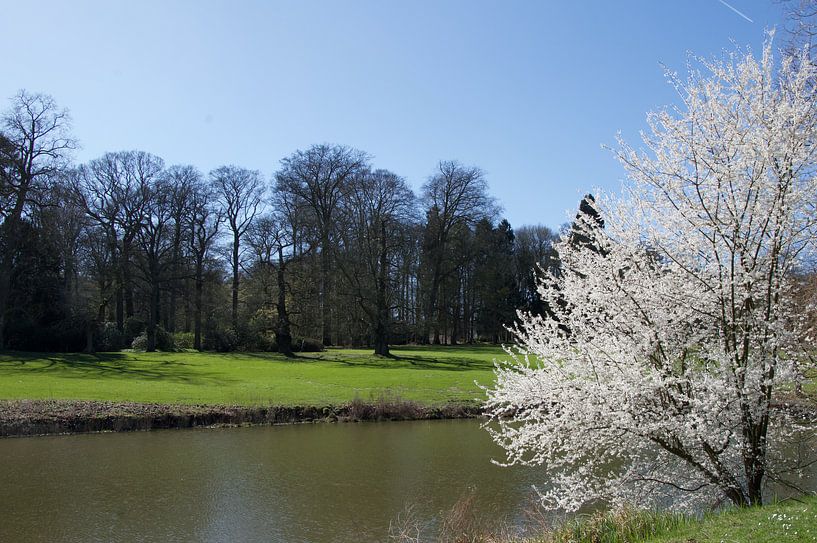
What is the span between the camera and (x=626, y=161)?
9328 millimetres

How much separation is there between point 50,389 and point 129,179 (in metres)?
24.0

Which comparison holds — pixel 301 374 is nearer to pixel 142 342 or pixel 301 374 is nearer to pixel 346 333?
pixel 142 342

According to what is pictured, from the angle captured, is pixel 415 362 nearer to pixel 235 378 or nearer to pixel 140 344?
pixel 235 378

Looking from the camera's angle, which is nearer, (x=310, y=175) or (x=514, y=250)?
(x=310, y=175)

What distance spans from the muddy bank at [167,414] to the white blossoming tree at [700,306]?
14.1 meters

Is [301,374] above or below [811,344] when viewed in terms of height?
below

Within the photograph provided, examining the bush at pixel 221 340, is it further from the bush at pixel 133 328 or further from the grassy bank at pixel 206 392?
the grassy bank at pixel 206 392

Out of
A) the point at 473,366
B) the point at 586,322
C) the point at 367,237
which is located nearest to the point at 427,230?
the point at 367,237

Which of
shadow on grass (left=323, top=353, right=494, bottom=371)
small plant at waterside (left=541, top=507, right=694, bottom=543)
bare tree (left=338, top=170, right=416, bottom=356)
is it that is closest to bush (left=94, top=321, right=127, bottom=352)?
shadow on grass (left=323, top=353, right=494, bottom=371)

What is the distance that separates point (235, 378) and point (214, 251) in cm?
2086

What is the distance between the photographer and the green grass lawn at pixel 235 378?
923 inches

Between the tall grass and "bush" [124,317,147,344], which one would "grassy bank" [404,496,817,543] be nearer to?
the tall grass

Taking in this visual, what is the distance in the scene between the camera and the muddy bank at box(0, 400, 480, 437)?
63.7 feet

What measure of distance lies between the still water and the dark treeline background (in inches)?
854
